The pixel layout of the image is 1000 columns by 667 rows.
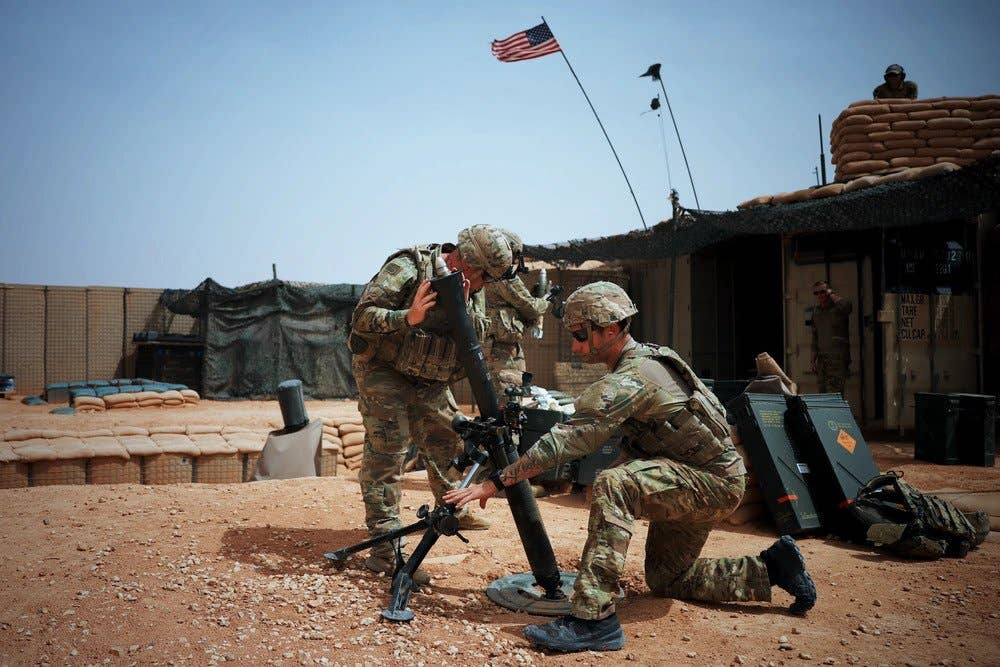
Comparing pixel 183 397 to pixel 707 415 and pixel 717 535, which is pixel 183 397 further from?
pixel 707 415

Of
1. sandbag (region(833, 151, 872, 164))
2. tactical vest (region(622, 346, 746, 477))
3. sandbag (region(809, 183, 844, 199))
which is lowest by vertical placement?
tactical vest (region(622, 346, 746, 477))

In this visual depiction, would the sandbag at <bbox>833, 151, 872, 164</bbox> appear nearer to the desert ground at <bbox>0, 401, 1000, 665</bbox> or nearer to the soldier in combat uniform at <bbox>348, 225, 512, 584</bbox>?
the desert ground at <bbox>0, 401, 1000, 665</bbox>

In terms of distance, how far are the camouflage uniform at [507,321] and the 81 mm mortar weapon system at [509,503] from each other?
331 cm

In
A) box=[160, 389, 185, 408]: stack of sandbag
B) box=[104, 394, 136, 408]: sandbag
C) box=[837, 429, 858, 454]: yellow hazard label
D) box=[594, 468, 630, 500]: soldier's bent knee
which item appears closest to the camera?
box=[594, 468, 630, 500]: soldier's bent knee

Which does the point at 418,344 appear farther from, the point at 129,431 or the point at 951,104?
the point at 951,104

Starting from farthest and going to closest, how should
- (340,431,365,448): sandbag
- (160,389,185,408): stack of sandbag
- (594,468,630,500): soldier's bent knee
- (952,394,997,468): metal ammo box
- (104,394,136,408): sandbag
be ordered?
1. (160,389,185,408): stack of sandbag
2. (104,394,136,408): sandbag
3. (340,431,365,448): sandbag
4. (952,394,997,468): metal ammo box
5. (594,468,630,500): soldier's bent knee

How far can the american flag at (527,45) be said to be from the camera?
1124cm

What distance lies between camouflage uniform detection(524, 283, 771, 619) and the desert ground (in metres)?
0.16

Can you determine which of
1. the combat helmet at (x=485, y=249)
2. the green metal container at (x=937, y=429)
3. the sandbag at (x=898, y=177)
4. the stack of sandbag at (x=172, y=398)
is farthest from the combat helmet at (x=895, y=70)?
the stack of sandbag at (x=172, y=398)

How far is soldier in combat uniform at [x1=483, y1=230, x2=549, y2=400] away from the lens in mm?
7207

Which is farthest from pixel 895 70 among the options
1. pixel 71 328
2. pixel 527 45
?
pixel 71 328

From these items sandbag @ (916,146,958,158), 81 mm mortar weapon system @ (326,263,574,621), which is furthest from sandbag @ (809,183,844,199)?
81 mm mortar weapon system @ (326,263,574,621)

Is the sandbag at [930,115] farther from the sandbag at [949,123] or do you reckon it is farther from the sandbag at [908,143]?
the sandbag at [908,143]

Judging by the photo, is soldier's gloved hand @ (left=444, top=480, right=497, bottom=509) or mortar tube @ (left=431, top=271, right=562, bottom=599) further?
mortar tube @ (left=431, top=271, right=562, bottom=599)
